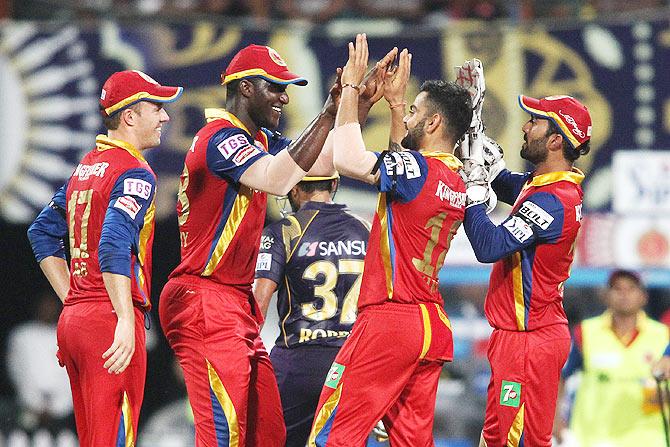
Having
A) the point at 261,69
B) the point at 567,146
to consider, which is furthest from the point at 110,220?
the point at 567,146

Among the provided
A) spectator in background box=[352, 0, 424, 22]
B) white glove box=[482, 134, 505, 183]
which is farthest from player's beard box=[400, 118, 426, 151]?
Result: spectator in background box=[352, 0, 424, 22]

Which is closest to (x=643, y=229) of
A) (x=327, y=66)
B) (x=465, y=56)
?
(x=465, y=56)

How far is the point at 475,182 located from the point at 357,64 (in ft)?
3.05

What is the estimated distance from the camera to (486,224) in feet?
20.3

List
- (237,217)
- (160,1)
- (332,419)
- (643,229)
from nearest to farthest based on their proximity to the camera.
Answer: (332,419), (237,217), (643,229), (160,1)

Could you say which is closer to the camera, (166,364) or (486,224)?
(486,224)

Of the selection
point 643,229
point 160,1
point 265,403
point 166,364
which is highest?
point 160,1

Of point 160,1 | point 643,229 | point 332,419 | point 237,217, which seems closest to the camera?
point 332,419

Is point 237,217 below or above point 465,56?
below

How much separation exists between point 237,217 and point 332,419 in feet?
3.71

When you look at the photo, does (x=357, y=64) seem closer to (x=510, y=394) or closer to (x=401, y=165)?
(x=401, y=165)

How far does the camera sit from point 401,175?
18.9 ft

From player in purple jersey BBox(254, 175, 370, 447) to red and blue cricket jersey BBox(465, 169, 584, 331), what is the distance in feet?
2.95

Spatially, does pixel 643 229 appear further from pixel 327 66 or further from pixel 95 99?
pixel 95 99
